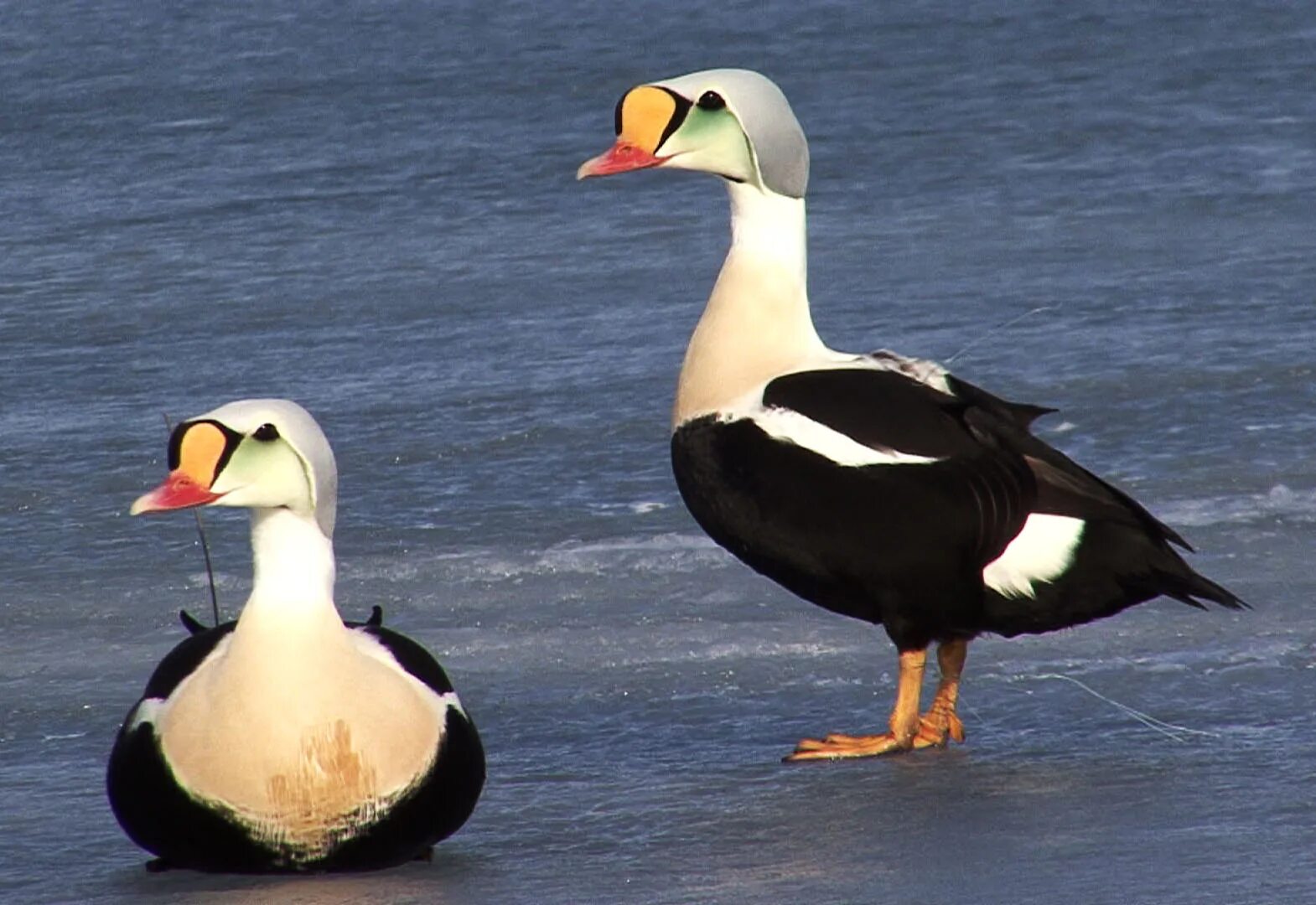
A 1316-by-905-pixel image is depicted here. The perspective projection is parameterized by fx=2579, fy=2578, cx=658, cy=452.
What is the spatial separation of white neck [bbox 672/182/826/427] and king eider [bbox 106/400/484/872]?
103 centimetres

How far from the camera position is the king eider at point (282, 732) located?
11.4ft

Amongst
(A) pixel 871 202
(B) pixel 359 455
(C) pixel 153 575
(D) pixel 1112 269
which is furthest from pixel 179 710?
(A) pixel 871 202

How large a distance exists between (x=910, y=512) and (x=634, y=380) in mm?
2267

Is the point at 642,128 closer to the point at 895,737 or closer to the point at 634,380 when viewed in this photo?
the point at 895,737

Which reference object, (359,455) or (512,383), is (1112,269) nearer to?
(512,383)

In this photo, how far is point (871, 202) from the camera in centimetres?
808

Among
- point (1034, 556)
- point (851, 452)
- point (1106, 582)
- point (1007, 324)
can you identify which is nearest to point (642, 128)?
point (851, 452)

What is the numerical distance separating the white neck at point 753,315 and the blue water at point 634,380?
1.70 ft

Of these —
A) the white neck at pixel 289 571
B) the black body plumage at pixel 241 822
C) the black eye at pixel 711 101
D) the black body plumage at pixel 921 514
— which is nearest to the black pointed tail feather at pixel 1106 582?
the black body plumage at pixel 921 514

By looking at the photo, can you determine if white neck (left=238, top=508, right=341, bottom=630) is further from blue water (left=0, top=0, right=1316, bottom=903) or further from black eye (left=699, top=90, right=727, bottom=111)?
black eye (left=699, top=90, right=727, bottom=111)

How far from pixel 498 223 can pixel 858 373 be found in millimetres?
3863

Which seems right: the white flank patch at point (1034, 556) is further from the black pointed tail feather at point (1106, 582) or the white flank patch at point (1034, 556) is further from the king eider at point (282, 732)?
the king eider at point (282, 732)

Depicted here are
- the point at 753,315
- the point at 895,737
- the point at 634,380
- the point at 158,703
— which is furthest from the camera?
the point at 634,380

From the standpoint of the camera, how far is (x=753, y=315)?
4.52m
